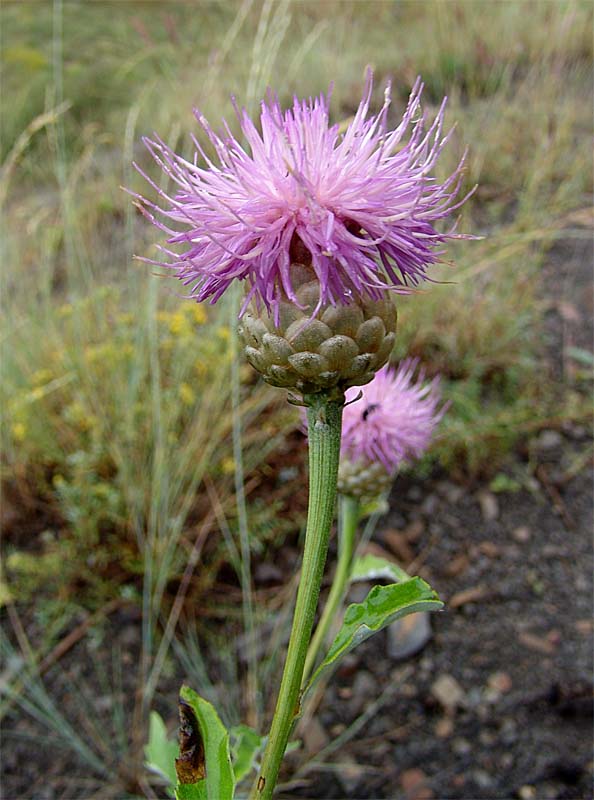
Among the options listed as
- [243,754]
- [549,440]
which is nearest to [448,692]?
[243,754]

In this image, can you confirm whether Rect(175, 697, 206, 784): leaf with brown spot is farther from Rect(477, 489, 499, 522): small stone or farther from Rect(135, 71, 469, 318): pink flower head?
Rect(477, 489, 499, 522): small stone

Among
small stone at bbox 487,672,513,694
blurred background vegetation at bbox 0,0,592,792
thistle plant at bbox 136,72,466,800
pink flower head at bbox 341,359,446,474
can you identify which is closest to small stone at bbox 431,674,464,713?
small stone at bbox 487,672,513,694

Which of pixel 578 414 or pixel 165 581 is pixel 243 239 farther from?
pixel 578 414

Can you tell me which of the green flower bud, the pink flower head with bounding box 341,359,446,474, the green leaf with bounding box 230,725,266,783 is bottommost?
the green leaf with bounding box 230,725,266,783

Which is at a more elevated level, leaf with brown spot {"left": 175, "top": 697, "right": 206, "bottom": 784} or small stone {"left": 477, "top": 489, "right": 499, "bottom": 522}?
leaf with brown spot {"left": 175, "top": 697, "right": 206, "bottom": 784}

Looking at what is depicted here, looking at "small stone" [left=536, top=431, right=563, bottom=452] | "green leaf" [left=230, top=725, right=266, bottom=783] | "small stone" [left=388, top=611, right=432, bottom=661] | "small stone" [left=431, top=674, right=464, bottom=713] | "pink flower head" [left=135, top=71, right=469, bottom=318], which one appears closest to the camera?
"pink flower head" [left=135, top=71, right=469, bottom=318]

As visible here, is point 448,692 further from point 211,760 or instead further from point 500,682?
point 211,760

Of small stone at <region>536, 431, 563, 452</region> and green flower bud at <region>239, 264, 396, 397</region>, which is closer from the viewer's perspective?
green flower bud at <region>239, 264, 396, 397</region>

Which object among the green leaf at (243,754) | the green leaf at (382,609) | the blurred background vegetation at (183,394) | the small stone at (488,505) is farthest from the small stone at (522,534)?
the green leaf at (382,609)
